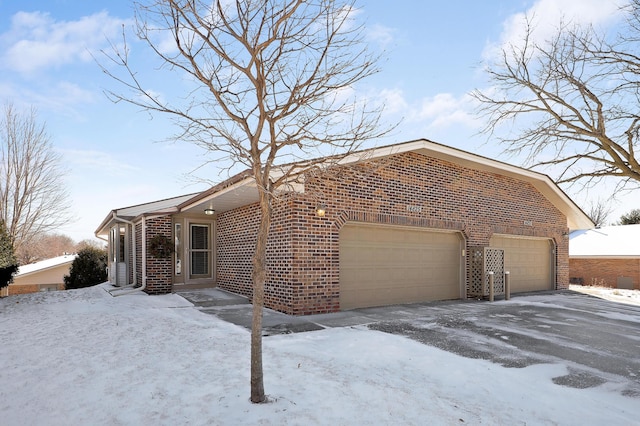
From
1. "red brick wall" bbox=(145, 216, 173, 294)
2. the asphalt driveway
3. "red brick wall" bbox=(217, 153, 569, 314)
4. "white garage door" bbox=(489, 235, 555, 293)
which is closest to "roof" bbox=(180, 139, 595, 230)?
"red brick wall" bbox=(217, 153, 569, 314)

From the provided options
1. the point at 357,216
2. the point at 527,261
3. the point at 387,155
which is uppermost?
the point at 387,155

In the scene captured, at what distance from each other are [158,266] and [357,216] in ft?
20.6

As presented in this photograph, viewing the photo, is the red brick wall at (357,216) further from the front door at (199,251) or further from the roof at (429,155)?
the front door at (199,251)

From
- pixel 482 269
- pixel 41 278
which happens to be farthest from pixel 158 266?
pixel 41 278

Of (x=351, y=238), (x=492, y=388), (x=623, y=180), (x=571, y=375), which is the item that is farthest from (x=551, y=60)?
(x=492, y=388)

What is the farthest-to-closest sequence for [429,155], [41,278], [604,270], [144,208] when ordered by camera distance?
[41,278] → [604,270] → [144,208] → [429,155]

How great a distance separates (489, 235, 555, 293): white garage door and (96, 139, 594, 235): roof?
1918 mm

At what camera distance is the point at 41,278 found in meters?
27.2

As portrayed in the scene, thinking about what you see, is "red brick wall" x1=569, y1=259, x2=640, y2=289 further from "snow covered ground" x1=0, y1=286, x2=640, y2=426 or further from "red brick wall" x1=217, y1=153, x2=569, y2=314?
"snow covered ground" x1=0, y1=286, x2=640, y2=426

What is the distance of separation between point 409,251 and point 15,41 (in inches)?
429

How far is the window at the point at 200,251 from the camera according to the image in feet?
40.8

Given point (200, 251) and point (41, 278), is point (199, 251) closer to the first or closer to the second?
point (200, 251)

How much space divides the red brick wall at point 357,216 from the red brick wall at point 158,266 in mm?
1581

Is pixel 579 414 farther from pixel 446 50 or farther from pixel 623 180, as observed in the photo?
pixel 623 180
